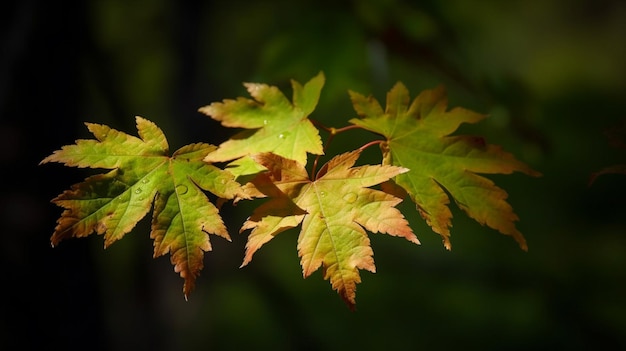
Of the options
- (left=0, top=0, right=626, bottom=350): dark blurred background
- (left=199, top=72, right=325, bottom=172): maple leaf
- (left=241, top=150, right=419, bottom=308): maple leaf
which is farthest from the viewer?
(left=0, top=0, right=626, bottom=350): dark blurred background

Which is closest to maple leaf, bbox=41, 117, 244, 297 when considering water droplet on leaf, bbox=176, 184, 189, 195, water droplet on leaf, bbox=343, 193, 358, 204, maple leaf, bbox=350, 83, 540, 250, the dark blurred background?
water droplet on leaf, bbox=176, 184, 189, 195

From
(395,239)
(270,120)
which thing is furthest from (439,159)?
(395,239)

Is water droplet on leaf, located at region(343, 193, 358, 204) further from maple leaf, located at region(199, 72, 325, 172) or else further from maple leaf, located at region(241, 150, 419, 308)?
Result: maple leaf, located at region(199, 72, 325, 172)

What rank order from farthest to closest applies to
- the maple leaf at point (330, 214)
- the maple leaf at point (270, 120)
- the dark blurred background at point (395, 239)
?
the dark blurred background at point (395, 239) < the maple leaf at point (270, 120) < the maple leaf at point (330, 214)

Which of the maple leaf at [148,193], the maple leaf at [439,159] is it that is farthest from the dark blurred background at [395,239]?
the maple leaf at [148,193]

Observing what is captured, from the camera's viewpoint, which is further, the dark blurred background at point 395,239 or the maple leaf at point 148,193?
the dark blurred background at point 395,239

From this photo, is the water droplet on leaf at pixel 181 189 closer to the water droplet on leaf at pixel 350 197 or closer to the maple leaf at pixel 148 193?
the maple leaf at pixel 148 193

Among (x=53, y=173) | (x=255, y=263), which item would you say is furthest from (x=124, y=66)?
(x=53, y=173)
